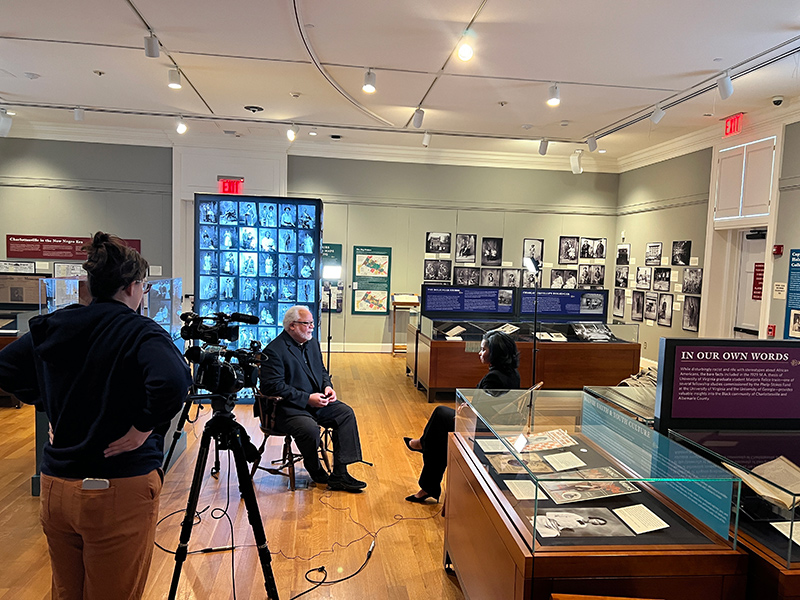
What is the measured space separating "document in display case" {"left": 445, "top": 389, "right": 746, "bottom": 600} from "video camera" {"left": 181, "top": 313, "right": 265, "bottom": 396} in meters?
1.10

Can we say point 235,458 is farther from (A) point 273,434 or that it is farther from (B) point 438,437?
(B) point 438,437

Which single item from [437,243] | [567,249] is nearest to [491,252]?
[437,243]

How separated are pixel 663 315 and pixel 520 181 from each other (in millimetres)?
3377

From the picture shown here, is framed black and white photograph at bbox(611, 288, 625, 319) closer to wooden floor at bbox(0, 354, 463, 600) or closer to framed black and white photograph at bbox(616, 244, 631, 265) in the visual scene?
framed black and white photograph at bbox(616, 244, 631, 265)

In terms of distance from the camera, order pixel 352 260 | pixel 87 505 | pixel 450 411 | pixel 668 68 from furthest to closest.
→ pixel 352 260 < pixel 668 68 < pixel 450 411 < pixel 87 505

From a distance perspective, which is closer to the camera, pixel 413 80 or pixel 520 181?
pixel 413 80

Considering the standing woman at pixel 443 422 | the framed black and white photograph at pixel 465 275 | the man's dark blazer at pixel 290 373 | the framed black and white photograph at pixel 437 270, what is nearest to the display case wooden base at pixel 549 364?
the man's dark blazer at pixel 290 373

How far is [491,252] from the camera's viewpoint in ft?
31.9

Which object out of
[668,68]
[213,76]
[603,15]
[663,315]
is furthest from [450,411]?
[663,315]

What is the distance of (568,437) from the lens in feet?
7.93

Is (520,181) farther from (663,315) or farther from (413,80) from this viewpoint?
(413,80)

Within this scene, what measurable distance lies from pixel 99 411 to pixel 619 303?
9358 mm

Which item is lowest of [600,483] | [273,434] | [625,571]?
[273,434]

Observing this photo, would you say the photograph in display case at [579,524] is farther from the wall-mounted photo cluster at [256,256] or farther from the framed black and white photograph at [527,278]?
the framed black and white photograph at [527,278]
